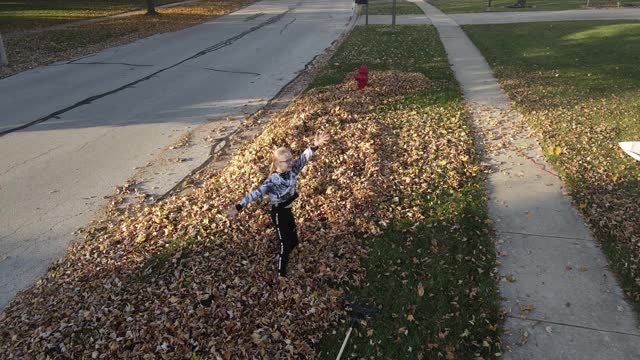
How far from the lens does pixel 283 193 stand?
18.3ft

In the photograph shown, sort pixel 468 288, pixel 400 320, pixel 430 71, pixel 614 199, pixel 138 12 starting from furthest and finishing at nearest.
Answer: pixel 138 12 < pixel 430 71 < pixel 614 199 < pixel 468 288 < pixel 400 320

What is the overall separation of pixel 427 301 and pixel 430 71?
11.8 meters

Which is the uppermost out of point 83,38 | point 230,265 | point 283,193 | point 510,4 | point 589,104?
point 510,4

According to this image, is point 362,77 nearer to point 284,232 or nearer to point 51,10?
point 284,232

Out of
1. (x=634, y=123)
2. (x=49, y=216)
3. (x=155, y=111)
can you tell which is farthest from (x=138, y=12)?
(x=634, y=123)

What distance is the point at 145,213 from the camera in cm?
788

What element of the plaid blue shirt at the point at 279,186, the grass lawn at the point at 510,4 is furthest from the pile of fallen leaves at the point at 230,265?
the grass lawn at the point at 510,4

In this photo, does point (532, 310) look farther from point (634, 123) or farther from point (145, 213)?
point (634, 123)

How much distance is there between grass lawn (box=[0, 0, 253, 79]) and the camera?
62.2ft

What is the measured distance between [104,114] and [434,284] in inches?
412

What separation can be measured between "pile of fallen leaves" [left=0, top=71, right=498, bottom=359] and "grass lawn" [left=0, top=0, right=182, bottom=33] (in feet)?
73.6

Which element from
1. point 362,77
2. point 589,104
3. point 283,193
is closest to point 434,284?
point 283,193

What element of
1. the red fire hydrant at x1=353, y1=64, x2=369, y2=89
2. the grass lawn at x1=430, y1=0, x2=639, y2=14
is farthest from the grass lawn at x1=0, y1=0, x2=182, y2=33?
the grass lawn at x1=430, y1=0, x2=639, y2=14

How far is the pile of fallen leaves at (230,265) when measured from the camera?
5129 mm
